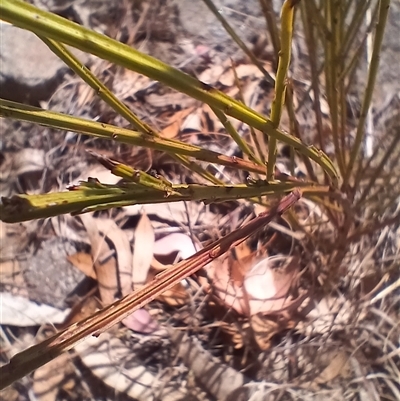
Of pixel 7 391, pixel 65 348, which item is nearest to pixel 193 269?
pixel 65 348

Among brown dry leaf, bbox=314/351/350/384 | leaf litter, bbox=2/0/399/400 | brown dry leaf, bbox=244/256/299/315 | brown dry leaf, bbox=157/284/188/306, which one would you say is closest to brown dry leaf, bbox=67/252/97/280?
leaf litter, bbox=2/0/399/400

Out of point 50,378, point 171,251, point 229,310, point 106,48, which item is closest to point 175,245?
point 171,251

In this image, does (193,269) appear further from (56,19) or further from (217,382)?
(217,382)

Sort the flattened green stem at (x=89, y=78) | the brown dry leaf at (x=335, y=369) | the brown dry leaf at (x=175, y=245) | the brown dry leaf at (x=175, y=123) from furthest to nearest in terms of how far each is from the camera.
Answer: the brown dry leaf at (x=175, y=123), the brown dry leaf at (x=175, y=245), the brown dry leaf at (x=335, y=369), the flattened green stem at (x=89, y=78)

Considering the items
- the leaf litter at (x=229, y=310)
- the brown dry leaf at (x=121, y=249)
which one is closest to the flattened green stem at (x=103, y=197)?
the leaf litter at (x=229, y=310)

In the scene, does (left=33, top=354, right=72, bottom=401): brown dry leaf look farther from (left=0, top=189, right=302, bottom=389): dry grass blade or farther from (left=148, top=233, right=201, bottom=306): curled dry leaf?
(left=0, top=189, right=302, bottom=389): dry grass blade

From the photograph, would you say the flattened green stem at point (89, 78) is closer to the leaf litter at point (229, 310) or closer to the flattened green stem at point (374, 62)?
the flattened green stem at point (374, 62)

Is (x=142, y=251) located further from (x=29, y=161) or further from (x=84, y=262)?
(x=29, y=161)
